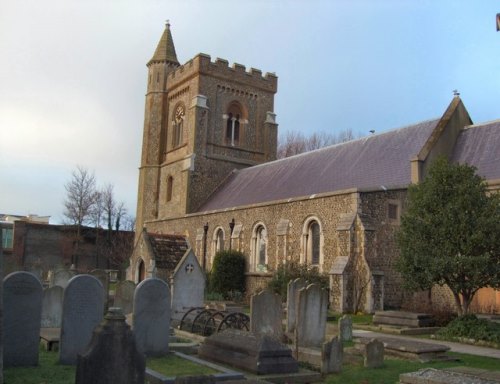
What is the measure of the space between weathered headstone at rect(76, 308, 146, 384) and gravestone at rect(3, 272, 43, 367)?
307 cm

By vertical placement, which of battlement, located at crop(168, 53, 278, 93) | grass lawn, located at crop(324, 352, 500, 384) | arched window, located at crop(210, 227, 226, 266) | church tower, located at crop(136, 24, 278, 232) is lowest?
grass lawn, located at crop(324, 352, 500, 384)

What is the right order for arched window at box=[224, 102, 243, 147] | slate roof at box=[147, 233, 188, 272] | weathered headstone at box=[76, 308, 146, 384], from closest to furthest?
weathered headstone at box=[76, 308, 146, 384] → slate roof at box=[147, 233, 188, 272] → arched window at box=[224, 102, 243, 147]

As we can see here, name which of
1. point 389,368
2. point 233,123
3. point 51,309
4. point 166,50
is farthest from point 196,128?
point 389,368

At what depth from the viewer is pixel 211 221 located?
30.0m

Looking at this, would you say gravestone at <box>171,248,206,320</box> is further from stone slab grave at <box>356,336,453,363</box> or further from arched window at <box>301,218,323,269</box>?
arched window at <box>301,218,323,269</box>

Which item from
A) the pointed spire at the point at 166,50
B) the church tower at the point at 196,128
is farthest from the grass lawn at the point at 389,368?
the pointed spire at the point at 166,50

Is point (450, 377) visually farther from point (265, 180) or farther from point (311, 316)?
point (265, 180)

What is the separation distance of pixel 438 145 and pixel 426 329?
31.9 ft

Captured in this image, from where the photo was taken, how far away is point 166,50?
137 ft

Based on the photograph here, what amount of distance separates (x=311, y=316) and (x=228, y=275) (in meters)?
15.2

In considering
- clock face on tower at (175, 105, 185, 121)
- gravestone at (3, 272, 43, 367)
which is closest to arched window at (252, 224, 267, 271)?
clock face on tower at (175, 105, 185, 121)

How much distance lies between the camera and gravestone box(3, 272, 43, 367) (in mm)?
8148

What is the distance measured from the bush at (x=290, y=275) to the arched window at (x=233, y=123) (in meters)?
17.2

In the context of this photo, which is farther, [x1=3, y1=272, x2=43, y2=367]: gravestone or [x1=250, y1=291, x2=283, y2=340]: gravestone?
[x1=250, y1=291, x2=283, y2=340]: gravestone
